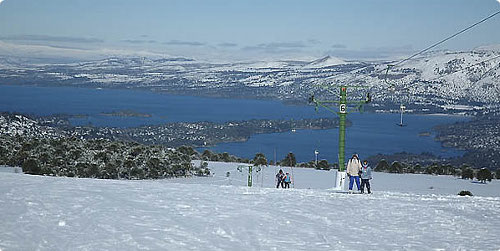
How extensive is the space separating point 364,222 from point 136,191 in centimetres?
540

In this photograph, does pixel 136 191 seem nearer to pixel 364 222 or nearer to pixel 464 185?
pixel 364 222

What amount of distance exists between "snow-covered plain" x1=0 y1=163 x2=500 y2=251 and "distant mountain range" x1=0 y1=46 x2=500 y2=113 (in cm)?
5310

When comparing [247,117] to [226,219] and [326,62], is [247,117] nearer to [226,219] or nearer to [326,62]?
[326,62]

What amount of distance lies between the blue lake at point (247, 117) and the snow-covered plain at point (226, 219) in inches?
1694

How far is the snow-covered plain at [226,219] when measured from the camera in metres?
9.58

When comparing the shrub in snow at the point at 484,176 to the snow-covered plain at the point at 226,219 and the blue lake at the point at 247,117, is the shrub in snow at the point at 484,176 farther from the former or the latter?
the blue lake at the point at 247,117

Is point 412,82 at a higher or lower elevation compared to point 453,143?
higher

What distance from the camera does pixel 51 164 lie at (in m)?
26.2

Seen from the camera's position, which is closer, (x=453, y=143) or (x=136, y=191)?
(x=136, y=191)

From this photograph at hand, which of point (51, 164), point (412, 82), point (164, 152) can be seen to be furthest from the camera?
point (412, 82)

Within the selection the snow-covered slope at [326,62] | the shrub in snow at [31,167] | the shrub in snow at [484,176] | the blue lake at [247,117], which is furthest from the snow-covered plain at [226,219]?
the snow-covered slope at [326,62]

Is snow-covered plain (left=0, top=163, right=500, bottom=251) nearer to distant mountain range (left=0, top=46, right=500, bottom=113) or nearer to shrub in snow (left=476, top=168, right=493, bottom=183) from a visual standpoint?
shrub in snow (left=476, top=168, right=493, bottom=183)

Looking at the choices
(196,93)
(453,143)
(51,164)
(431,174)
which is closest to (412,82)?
(453,143)

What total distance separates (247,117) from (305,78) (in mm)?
38962
